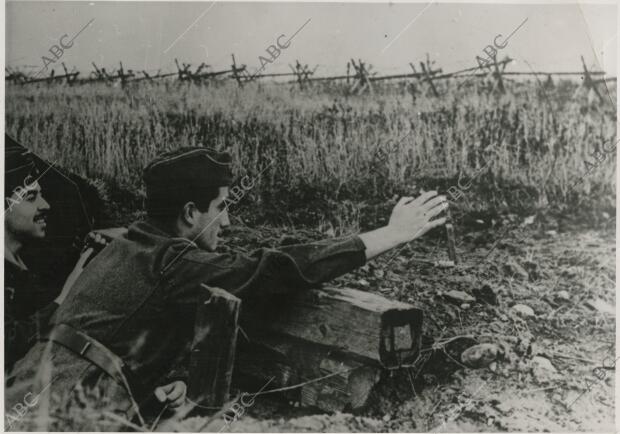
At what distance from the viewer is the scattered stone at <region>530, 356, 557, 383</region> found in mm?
3594

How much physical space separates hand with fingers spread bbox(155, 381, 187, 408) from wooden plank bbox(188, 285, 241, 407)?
0.07 m

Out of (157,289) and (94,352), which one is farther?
(157,289)

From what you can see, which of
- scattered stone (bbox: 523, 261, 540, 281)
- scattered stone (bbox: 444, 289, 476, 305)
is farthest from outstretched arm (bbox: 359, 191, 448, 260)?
scattered stone (bbox: 523, 261, 540, 281)

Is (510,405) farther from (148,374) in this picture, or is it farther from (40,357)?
(40,357)

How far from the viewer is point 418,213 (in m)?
3.74

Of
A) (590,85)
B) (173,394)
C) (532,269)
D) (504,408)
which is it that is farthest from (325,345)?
(590,85)

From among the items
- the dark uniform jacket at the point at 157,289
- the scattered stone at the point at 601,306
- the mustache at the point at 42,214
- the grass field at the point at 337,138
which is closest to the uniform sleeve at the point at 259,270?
the dark uniform jacket at the point at 157,289

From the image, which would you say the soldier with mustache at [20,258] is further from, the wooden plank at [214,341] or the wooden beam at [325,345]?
the wooden beam at [325,345]

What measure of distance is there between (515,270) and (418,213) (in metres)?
0.68

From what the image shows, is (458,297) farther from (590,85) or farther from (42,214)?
(42,214)

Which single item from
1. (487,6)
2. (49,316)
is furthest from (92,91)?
(487,6)

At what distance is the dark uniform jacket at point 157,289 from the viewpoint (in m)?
3.26

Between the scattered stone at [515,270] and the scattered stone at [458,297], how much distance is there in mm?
290

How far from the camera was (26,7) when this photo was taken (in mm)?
3807
